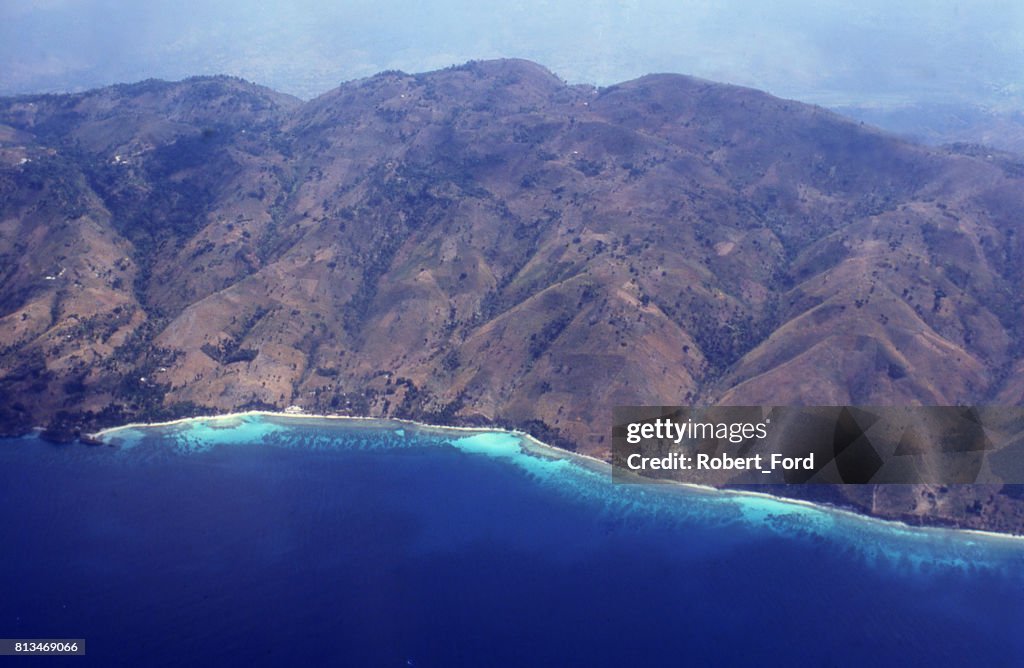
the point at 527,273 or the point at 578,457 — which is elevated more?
the point at 527,273

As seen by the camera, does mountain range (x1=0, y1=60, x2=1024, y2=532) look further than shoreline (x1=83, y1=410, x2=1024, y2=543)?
Yes

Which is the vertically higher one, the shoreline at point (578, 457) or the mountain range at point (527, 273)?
the mountain range at point (527, 273)

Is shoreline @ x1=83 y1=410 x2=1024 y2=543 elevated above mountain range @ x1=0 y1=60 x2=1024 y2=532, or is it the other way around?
mountain range @ x1=0 y1=60 x2=1024 y2=532

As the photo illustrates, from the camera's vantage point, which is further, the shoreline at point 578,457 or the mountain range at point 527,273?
the mountain range at point 527,273

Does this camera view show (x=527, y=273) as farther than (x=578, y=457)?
Yes
